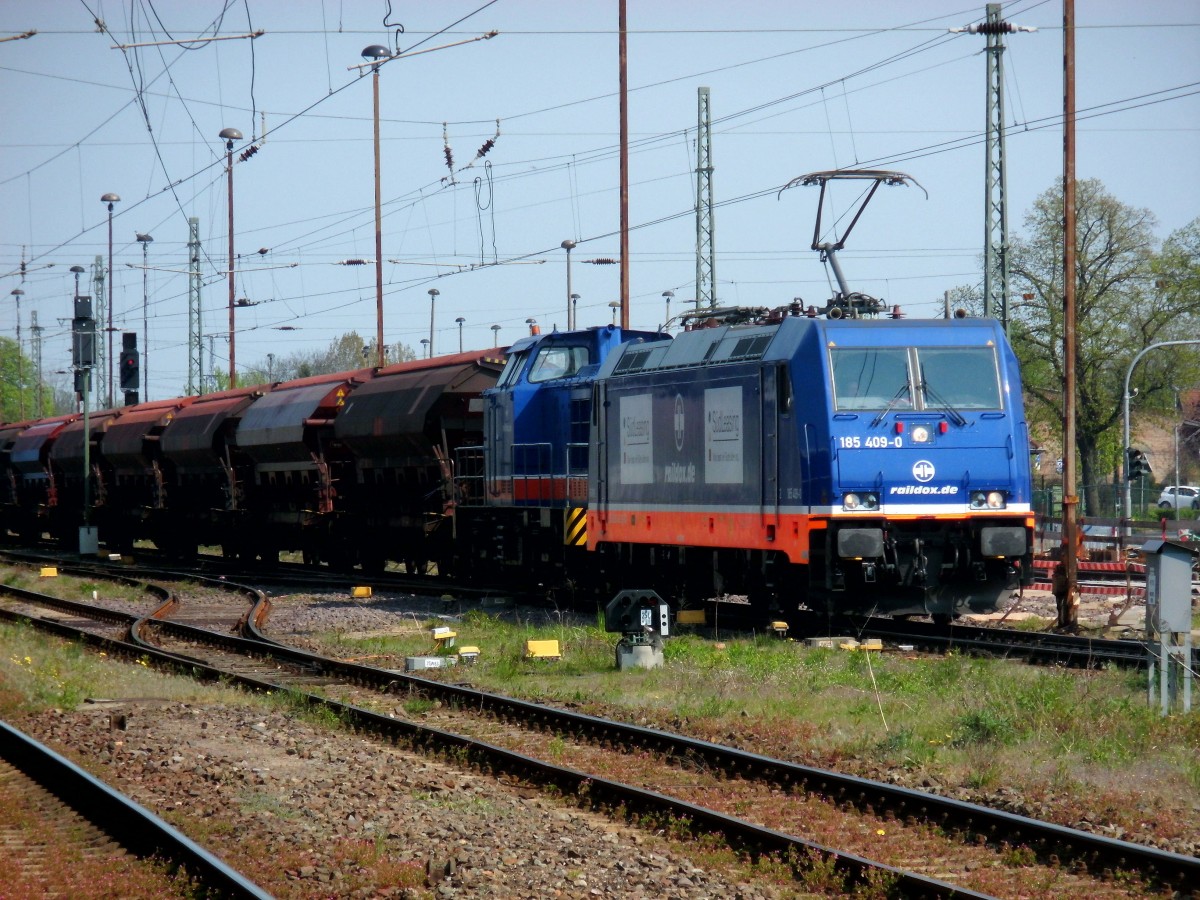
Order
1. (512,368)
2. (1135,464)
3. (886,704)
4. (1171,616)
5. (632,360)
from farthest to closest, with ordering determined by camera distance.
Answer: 1. (1135,464)
2. (512,368)
3. (632,360)
4. (886,704)
5. (1171,616)

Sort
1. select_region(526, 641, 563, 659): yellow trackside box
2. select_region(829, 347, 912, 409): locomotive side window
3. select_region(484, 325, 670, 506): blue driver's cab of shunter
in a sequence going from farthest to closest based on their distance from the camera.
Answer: select_region(484, 325, 670, 506): blue driver's cab of shunter < select_region(829, 347, 912, 409): locomotive side window < select_region(526, 641, 563, 659): yellow trackside box

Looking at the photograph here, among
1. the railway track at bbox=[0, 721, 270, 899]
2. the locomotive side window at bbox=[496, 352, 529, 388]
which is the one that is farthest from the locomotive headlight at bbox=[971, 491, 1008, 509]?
the railway track at bbox=[0, 721, 270, 899]

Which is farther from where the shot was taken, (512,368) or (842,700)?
(512,368)

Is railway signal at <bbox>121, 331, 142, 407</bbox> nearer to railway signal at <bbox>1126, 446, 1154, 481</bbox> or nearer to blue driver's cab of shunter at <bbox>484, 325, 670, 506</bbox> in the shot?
blue driver's cab of shunter at <bbox>484, 325, 670, 506</bbox>

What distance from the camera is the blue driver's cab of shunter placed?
22078mm

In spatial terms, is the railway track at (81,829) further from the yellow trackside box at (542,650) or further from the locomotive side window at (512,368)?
the locomotive side window at (512,368)

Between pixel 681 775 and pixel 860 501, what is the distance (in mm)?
6439

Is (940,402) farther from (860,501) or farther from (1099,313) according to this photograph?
(1099,313)

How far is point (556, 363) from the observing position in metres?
23.0

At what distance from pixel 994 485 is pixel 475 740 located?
24.8ft

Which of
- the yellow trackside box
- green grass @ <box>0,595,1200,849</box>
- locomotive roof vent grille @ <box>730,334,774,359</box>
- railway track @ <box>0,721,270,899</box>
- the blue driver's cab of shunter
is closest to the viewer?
railway track @ <box>0,721,270,899</box>

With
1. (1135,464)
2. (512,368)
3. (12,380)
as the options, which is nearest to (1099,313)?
(1135,464)

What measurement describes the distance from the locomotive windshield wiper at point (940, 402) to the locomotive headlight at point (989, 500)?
2.65 ft

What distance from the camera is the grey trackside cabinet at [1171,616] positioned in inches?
426
